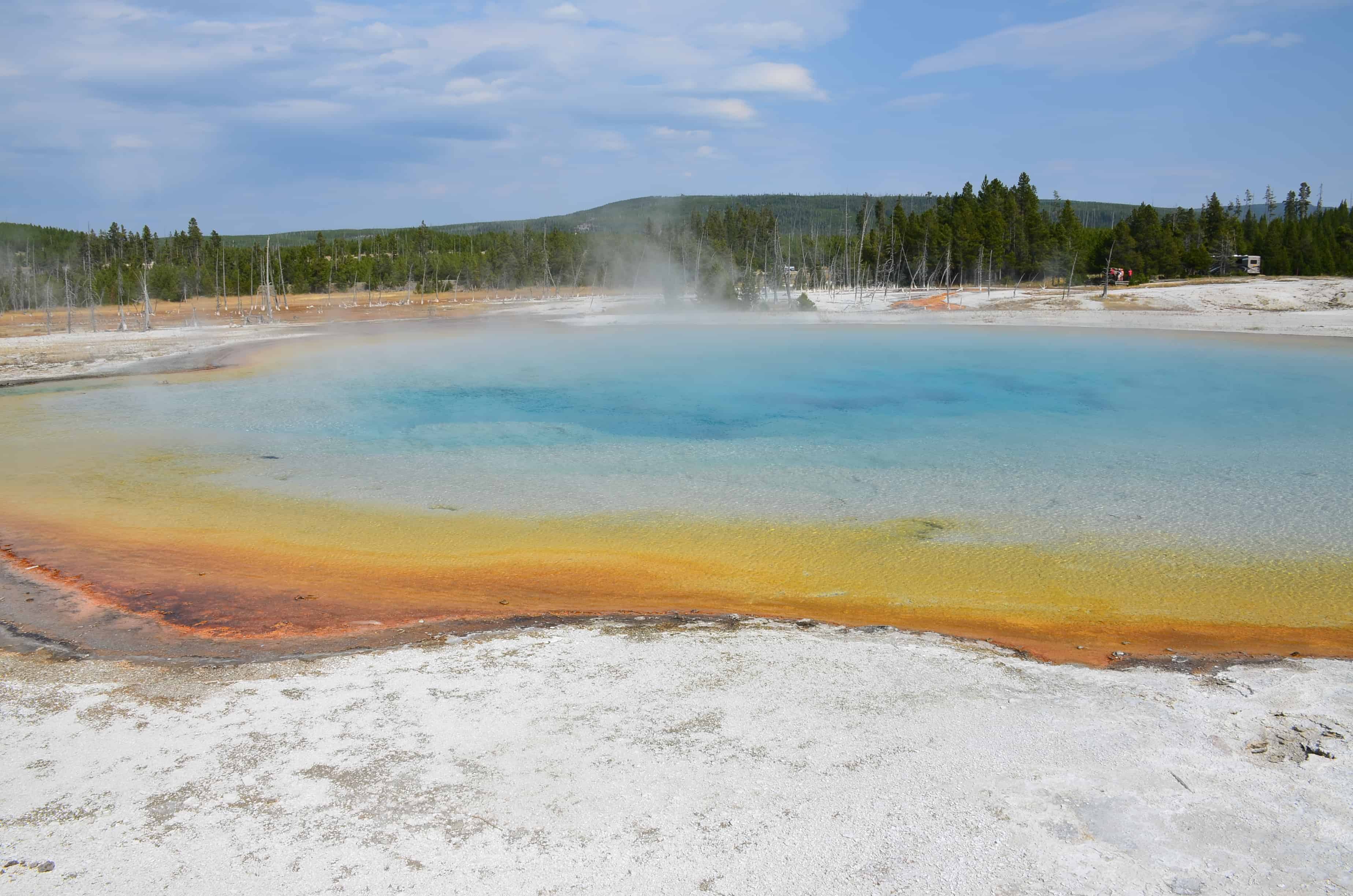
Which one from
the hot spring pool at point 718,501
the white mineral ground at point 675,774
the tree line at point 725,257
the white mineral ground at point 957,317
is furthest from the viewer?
the tree line at point 725,257

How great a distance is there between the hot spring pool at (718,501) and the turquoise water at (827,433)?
7 centimetres

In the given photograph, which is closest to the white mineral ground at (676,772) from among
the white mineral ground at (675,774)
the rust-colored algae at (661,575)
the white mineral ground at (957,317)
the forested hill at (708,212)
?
the white mineral ground at (675,774)

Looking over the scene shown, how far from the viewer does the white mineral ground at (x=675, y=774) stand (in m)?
3.06

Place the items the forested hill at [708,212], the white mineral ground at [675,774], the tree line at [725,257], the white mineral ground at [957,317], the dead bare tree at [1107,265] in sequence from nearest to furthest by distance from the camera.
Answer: the white mineral ground at [675,774]
the white mineral ground at [957,317]
the dead bare tree at [1107,265]
the tree line at [725,257]
the forested hill at [708,212]

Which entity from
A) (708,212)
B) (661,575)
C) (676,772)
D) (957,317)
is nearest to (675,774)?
(676,772)

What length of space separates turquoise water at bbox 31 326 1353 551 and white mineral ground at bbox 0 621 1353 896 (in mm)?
3337

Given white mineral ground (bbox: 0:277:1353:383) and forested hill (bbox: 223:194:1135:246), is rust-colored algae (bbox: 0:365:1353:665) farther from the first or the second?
forested hill (bbox: 223:194:1135:246)

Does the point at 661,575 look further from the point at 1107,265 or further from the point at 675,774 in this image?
the point at 1107,265

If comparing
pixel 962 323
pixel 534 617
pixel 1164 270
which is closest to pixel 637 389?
pixel 534 617

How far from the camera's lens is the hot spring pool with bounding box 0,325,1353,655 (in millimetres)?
5852

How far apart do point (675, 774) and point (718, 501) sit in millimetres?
4896

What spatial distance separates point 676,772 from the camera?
3.65m

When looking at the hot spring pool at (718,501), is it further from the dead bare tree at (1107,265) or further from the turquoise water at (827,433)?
the dead bare tree at (1107,265)

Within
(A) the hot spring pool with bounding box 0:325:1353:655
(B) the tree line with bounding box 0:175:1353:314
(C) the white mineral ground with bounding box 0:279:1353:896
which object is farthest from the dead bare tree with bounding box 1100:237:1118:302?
(C) the white mineral ground with bounding box 0:279:1353:896
